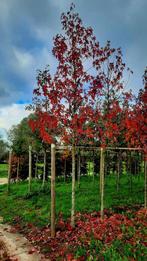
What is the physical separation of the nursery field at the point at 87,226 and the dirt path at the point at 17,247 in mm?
252

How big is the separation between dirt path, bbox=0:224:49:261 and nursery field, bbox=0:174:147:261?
252 mm

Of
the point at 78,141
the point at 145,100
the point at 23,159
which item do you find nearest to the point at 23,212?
the point at 78,141

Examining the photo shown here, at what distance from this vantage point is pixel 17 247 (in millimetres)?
9359

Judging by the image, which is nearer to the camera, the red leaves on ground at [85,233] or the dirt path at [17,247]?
the dirt path at [17,247]

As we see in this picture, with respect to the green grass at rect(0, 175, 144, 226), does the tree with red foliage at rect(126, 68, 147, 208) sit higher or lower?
higher

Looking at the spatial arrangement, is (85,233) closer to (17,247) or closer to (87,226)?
(87,226)

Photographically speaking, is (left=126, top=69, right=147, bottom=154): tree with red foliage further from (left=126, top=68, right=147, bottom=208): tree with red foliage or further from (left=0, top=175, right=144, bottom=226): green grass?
(left=0, top=175, right=144, bottom=226): green grass

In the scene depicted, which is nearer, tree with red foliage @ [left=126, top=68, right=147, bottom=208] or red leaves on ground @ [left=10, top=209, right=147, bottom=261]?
red leaves on ground @ [left=10, top=209, right=147, bottom=261]

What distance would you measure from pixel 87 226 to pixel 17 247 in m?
2.31

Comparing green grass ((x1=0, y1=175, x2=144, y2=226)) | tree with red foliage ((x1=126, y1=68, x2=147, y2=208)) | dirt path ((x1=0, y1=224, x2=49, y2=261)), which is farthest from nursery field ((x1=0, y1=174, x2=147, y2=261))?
tree with red foliage ((x1=126, y1=68, x2=147, y2=208))

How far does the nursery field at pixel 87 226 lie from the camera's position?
8008 mm

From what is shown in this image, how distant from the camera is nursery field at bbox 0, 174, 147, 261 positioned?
8008mm

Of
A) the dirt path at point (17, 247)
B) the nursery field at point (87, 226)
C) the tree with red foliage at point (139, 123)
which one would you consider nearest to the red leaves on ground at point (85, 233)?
the nursery field at point (87, 226)

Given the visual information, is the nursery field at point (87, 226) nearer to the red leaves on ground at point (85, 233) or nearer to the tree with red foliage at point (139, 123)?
the red leaves on ground at point (85, 233)
